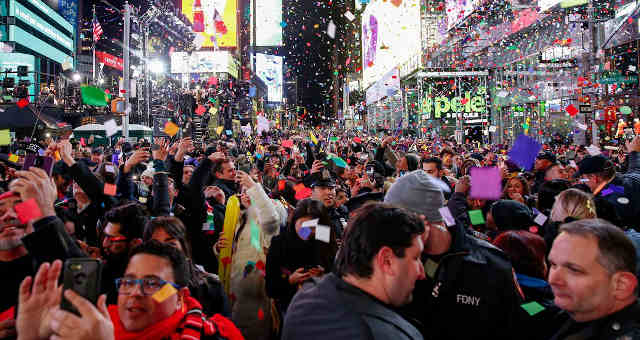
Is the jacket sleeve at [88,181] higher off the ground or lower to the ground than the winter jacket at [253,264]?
higher

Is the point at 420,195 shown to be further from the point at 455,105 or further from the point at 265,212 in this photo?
the point at 455,105

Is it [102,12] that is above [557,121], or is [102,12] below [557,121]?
above

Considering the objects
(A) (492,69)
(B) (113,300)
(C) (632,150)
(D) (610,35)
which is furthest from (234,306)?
(A) (492,69)

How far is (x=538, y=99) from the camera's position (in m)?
30.0

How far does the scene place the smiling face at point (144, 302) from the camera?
2344mm

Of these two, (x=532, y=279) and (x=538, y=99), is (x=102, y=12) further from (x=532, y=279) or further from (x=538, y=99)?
(x=532, y=279)

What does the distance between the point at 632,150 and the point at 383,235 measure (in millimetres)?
6492

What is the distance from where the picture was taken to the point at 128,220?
12.1 feet

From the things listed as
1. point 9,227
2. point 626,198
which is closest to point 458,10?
point 626,198

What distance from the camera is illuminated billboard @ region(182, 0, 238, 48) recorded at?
2840 inches

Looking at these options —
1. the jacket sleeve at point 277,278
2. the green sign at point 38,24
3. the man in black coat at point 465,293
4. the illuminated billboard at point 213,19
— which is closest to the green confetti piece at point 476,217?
the man in black coat at point 465,293

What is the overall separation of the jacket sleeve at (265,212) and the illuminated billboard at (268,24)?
127 metres

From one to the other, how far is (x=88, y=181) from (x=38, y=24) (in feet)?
228

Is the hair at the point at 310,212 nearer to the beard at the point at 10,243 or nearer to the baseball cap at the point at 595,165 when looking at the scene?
the beard at the point at 10,243
